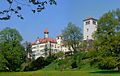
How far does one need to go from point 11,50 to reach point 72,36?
84.0 feet

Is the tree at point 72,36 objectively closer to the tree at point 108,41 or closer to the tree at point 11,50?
the tree at point 11,50

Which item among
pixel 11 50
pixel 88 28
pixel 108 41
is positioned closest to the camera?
pixel 108 41

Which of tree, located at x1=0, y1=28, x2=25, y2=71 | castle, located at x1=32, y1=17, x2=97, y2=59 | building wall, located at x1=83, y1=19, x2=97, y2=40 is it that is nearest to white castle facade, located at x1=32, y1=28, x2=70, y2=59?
castle, located at x1=32, y1=17, x2=97, y2=59

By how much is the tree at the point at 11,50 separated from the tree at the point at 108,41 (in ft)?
97.7

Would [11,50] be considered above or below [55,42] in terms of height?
below

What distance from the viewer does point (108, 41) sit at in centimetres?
5728

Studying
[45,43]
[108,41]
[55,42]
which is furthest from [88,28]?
[108,41]

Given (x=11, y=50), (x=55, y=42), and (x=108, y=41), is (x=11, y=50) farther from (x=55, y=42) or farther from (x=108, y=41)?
(x=55, y=42)

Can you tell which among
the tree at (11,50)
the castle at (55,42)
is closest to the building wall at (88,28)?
the castle at (55,42)

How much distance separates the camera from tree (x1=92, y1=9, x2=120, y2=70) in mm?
56188

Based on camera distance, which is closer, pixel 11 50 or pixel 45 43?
pixel 11 50

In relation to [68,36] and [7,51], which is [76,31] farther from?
[7,51]

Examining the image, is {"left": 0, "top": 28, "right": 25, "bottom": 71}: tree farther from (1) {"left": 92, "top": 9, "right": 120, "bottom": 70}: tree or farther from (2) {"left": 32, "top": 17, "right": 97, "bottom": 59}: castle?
(2) {"left": 32, "top": 17, "right": 97, "bottom": 59}: castle

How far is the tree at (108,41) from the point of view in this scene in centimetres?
5619
